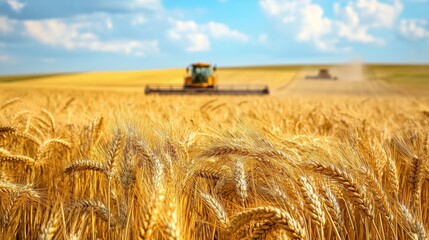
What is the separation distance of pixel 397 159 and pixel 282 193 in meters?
1.76

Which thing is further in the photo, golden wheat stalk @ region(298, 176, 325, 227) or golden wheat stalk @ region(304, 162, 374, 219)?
golden wheat stalk @ region(304, 162, 374, 219)

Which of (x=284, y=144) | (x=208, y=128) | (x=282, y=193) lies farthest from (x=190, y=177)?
(x=208, y=128)

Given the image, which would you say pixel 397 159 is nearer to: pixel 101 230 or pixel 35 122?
pixel 101 230

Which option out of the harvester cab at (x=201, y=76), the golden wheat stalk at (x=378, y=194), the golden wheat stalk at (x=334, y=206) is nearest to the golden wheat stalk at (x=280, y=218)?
the golden wheat stalk at (x=334, y=206)

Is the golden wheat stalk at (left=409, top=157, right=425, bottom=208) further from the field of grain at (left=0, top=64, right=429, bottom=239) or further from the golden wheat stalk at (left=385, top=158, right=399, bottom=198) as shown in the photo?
the golden wheat stalk at (left=385, top=158, right=399, bottom=198)

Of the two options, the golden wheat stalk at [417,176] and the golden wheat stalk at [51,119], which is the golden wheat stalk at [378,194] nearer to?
the golden wheat stalk at [417,176]

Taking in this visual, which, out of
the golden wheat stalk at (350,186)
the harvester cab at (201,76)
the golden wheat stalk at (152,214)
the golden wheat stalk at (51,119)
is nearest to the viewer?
the golden wheat stalk at (152,214)

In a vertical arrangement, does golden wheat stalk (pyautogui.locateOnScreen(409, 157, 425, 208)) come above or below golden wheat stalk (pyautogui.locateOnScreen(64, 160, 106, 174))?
below

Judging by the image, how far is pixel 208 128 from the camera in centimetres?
271

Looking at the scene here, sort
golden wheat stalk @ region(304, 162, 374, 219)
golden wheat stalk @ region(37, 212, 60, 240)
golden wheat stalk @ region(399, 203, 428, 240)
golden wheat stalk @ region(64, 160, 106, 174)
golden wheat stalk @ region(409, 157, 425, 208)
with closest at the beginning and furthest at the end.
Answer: golden wheat stalk @ region(37, 212, 60, 240) → golden wheat stalk @ region(399, 203, 428, 240) → golden wheat stalk @ region(304, 162, 374, 219) → golden wheat stalk @ region(64, 160, 106, 174) → golden wheat stalk @ region(409, 157, 425, 208)

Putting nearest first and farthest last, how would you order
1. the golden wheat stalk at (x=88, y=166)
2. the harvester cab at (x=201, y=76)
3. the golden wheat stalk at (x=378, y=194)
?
the golden wheat stalk at (x=378, y=194) → the golden wheat stalk at (x=88, y=166) → the harvester cab at (x=201, y=76)

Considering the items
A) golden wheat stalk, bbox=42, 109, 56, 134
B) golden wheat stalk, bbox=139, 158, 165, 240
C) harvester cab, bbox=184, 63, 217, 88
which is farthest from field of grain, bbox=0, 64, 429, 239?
harvester cab, bbox=184, 63, 217, 88

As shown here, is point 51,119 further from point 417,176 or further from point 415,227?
point 415,227

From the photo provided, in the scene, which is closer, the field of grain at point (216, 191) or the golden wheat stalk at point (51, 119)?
the field of grain at point (216, 191)
